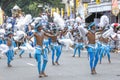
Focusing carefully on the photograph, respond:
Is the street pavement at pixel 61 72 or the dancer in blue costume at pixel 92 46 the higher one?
the dancer in blue costume at pixel 92 46

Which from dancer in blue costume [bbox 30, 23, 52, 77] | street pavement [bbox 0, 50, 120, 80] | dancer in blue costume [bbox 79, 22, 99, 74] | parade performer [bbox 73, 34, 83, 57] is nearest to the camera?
street pavement [bbox 0, 50, 120, 80]

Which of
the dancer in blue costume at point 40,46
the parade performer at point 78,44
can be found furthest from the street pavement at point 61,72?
the parade performer at point 78,44

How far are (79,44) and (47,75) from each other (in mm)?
10026

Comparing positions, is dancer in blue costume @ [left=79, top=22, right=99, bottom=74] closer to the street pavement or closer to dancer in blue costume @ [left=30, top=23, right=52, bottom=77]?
the street pavement

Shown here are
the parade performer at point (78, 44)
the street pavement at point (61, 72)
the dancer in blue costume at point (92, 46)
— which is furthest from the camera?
the parade performer at point (78, 44)

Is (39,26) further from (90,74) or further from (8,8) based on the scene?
(8,8)

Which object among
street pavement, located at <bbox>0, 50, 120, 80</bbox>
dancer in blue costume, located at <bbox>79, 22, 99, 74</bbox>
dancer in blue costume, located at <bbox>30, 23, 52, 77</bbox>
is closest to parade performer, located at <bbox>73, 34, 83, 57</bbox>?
street pavement, located at <bbox>0, 50, 120, 80</bbox>

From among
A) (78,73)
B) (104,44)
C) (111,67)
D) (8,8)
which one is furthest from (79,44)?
(8,8)

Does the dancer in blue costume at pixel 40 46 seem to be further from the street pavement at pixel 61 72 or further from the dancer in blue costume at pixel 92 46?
the dancer in blue costume at pixel 92 46

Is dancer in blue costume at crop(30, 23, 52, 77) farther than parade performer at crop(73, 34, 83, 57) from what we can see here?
No

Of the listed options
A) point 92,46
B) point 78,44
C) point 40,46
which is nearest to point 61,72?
point 92,46

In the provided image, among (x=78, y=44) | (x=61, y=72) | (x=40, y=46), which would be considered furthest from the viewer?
(x=78, y=44)

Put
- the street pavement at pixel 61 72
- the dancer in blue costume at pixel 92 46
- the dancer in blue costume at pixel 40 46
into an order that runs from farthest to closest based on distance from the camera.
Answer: the dancer in blue costume at pixel 92 46 → the dancer in blue costume at pixel 40 46 → the street pavement at pixel 61 72

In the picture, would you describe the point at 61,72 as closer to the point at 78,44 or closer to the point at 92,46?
the point at 92,46
